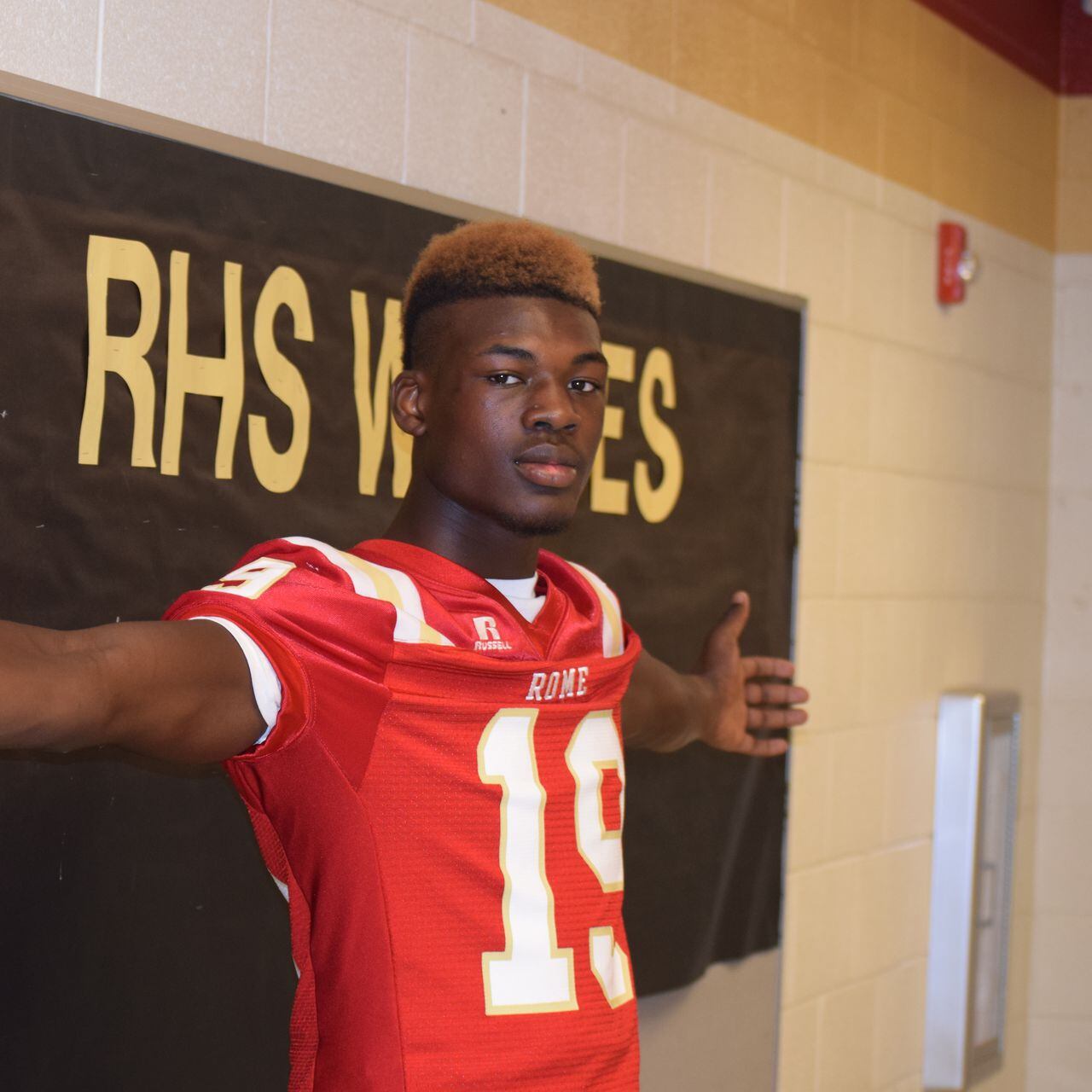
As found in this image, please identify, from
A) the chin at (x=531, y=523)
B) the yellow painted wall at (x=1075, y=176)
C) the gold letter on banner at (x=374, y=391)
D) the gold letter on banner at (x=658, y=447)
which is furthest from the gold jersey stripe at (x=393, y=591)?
the yellow painted wall at (x=1075, y=176)

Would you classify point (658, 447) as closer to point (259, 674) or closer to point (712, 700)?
point (712, 700)

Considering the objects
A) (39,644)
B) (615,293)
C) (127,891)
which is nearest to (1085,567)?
(615,293)

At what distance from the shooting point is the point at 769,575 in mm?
2479

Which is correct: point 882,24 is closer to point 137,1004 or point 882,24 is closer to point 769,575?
point 769,575

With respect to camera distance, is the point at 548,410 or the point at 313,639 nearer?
the point at 313,639

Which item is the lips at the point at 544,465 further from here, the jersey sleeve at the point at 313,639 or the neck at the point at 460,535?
the jersey sleeve at the point at 313,639

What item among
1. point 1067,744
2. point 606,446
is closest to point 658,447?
point 606,446

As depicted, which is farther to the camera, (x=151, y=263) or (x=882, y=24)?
(x=882, y=24)

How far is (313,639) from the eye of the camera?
1165 mm

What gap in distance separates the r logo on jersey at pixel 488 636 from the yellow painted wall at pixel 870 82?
1013mm

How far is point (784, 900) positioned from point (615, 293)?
1.13 metres

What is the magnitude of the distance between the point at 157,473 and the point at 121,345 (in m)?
0.14

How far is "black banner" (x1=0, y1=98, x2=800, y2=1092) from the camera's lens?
1.41 m

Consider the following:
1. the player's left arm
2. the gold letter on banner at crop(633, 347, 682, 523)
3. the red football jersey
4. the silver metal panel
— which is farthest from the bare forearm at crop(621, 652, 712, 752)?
the silver metal panel
